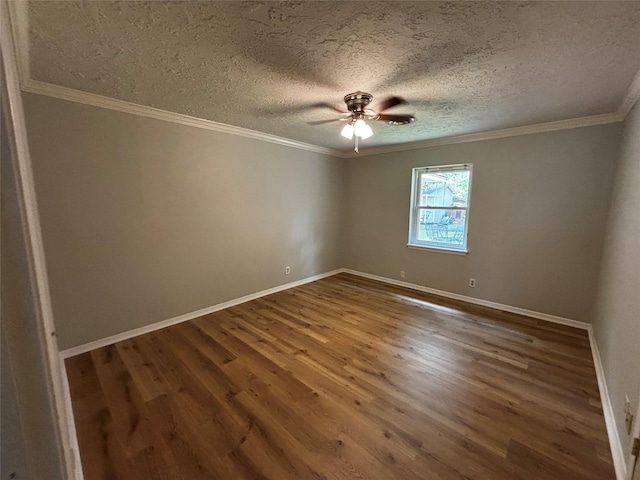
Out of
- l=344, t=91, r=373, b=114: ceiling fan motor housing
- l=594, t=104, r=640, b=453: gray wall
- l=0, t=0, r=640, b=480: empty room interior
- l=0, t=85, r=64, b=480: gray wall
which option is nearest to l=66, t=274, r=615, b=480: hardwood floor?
l=0, t=0, r=640, b=480: empty room interior

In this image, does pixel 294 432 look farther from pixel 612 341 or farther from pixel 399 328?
pixel 612 341

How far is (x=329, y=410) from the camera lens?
1861 mm

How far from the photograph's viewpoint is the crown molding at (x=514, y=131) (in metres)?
2.72

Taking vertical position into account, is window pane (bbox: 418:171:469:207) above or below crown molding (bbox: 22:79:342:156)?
below

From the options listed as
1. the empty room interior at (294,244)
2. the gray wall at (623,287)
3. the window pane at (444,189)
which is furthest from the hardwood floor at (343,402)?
the window pane at (444,189)

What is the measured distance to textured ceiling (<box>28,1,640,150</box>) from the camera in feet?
4.29

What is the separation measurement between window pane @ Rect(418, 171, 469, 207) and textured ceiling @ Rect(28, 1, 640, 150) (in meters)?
1.32

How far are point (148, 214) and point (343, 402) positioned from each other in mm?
2584

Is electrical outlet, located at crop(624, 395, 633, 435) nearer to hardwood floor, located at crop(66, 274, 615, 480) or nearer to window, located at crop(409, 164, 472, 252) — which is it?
hardwood floor, located at crop(66, 274, 615, 480)

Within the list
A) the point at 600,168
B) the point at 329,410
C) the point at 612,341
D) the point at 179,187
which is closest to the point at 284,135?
the point at 179,187

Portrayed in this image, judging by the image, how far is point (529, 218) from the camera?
3.25 m

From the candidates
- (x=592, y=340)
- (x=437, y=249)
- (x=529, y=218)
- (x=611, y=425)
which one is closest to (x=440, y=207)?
(x=437, y=249)

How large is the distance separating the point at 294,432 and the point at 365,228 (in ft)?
12.0

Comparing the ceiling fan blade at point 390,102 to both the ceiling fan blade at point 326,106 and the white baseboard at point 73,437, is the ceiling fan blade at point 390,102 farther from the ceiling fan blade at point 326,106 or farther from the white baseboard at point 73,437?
the white baseboard at point 73,437
